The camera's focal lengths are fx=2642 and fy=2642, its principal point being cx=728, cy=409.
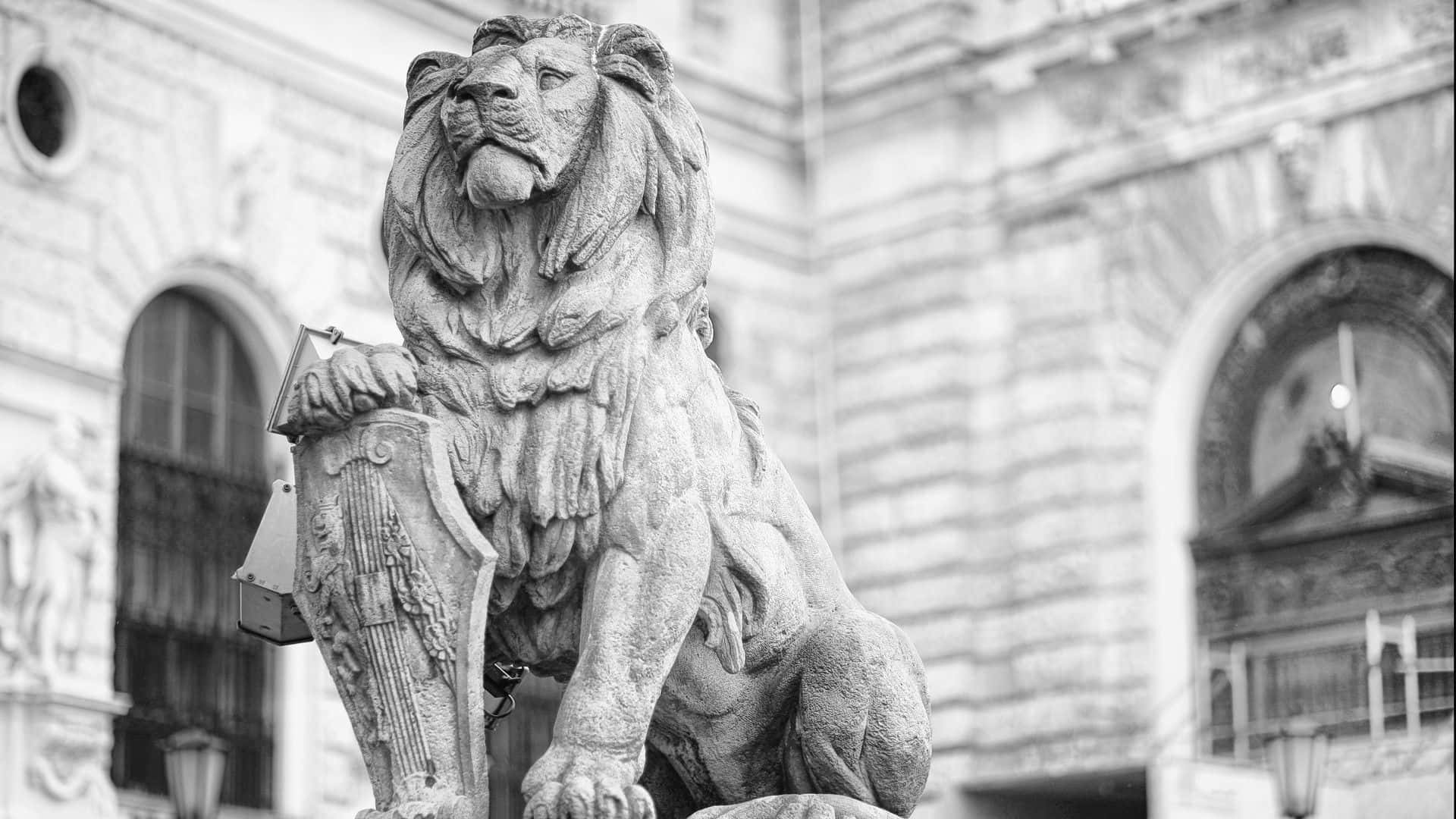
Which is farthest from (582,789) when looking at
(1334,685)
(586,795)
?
(1334,685)

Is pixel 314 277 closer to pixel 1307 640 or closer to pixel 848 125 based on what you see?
pixel 848 125

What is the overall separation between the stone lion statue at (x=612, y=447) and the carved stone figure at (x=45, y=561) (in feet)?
37.6

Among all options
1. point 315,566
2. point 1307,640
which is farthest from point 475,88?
point 1307,640

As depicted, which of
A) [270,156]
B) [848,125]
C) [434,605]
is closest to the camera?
[434,605]

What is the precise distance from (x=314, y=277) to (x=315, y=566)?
551 inches

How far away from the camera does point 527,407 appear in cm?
463

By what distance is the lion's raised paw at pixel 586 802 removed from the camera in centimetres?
436

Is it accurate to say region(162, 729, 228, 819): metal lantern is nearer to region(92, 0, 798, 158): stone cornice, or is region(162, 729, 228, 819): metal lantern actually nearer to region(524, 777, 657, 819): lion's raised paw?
region(92, 0, 798, 158): stone cornice

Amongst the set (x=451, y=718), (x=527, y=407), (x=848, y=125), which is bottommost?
(x=451, y=718)

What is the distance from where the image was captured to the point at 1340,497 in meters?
19.3

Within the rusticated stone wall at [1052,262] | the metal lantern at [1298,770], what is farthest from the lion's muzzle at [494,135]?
the rusticated stone wall at [1052,262]

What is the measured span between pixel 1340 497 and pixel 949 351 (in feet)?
12.1

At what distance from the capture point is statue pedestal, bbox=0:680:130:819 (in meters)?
15.6

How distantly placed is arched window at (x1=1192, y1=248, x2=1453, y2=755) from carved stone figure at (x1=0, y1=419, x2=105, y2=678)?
27.9ft
